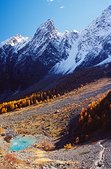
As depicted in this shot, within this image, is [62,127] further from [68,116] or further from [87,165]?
[87,165]

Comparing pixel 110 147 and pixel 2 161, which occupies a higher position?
pixel 2 161

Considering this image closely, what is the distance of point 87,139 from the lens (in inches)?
3066

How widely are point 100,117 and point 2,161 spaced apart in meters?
38.0

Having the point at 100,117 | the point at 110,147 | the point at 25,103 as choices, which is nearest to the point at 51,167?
the point at 110,147

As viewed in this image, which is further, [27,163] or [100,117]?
[100,117]

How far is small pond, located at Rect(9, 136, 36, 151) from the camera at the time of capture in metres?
89.1

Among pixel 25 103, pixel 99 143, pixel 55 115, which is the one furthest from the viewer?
pixel 25 103

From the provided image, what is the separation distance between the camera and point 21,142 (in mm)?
94562

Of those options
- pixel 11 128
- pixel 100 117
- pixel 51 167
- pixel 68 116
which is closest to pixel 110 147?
pixel 51 167

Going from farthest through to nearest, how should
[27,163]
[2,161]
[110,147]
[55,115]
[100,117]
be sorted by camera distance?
[55,115]
[100,117]
[110,147]
[27,163]
[2,161]

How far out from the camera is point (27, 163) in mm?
58938

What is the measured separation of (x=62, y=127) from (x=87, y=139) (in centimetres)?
2317

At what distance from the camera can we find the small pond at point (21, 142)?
292 feet

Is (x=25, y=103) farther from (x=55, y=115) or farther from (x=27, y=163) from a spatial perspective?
(x=27, y=163)
